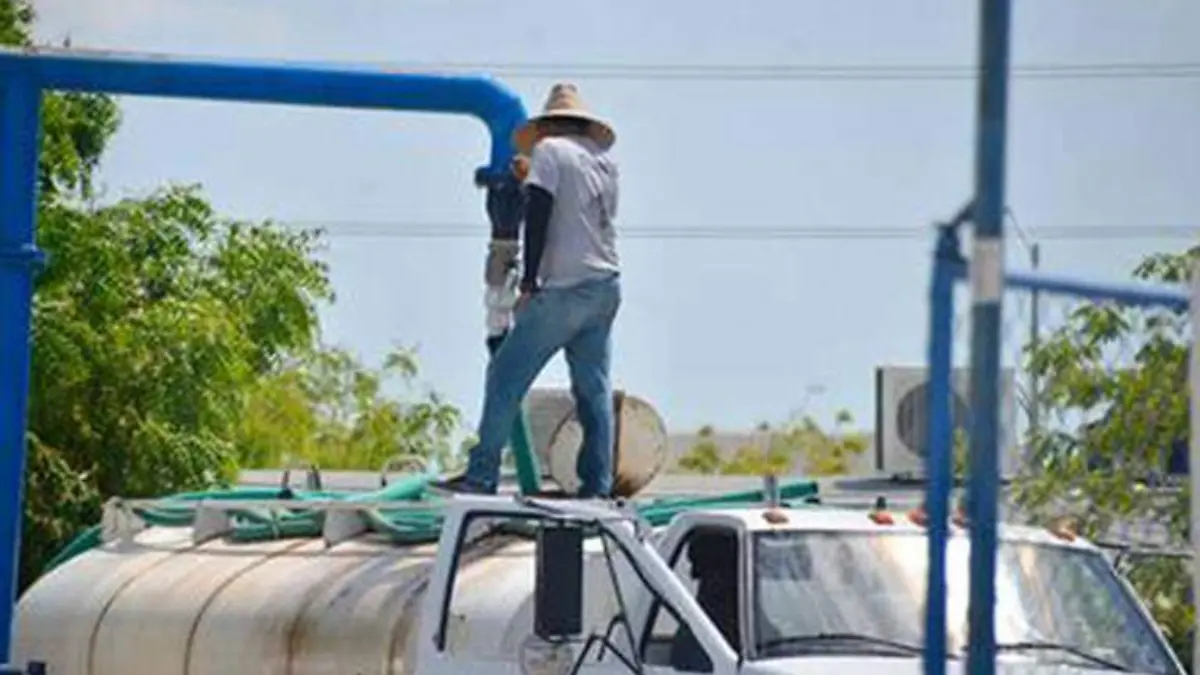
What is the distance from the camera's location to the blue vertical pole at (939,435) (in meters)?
7.84

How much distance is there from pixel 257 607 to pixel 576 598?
2912 mm

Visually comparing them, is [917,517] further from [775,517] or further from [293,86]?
[293,86]

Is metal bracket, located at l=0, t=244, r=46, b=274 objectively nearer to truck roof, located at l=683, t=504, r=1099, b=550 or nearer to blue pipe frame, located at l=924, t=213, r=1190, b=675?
truck roof, located at l=683, t=504, r=1099, b=550

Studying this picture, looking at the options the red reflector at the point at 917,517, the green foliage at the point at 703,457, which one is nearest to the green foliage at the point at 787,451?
the green foliage at the point at 703,457

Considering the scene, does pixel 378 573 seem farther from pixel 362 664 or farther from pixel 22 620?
pixel 22 620

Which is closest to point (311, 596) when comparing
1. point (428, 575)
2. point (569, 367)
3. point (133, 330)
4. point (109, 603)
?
point (428, 575)

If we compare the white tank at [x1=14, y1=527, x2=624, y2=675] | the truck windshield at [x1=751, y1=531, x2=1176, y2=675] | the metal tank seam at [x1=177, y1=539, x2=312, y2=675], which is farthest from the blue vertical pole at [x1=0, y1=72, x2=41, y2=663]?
the truck windshield at [x1=751, y1=531, x2=1176, y2=675]

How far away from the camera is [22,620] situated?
14680mm

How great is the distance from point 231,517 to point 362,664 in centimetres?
171

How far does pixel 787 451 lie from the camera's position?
71812 millimetres

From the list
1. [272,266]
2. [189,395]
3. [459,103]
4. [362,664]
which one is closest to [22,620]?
[362,664]

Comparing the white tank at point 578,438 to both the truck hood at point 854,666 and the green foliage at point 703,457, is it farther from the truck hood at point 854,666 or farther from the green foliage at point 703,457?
the green foliage at point 703,457

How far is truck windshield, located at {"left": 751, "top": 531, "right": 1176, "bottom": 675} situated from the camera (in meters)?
11.4

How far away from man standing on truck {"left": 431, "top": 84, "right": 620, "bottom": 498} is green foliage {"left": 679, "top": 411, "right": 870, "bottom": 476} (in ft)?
154
